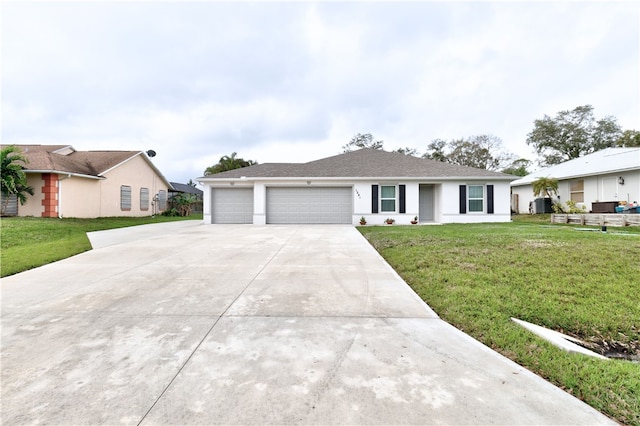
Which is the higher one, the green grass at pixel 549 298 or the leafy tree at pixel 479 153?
the leafy tree at pixel 479 153

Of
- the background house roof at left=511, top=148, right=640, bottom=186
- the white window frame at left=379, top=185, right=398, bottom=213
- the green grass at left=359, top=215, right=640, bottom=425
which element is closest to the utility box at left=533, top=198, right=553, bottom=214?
the background house roof at left=511, top=148, right=640, bottom=186

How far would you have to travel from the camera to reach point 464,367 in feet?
7.13

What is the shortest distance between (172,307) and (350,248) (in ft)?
15.8

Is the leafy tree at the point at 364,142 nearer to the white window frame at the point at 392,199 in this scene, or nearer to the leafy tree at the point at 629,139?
the white window frame at the point at 392,199

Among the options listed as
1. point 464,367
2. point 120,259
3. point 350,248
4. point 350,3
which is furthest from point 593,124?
point 120,259

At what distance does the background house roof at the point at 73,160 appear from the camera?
45.6 feet

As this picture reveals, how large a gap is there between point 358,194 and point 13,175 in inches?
658

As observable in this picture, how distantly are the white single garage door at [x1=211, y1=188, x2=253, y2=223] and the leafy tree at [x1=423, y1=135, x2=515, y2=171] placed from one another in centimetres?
2649

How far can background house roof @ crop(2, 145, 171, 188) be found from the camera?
45.6 ft

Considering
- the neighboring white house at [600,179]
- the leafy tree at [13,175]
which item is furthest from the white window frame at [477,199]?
the leafy tree at [13,175]

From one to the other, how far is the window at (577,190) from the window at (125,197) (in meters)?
29.0

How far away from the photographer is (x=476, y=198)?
565 inches

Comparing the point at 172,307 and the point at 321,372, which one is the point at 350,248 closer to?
the point at 172,307

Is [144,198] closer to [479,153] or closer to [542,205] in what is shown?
[542,205]
